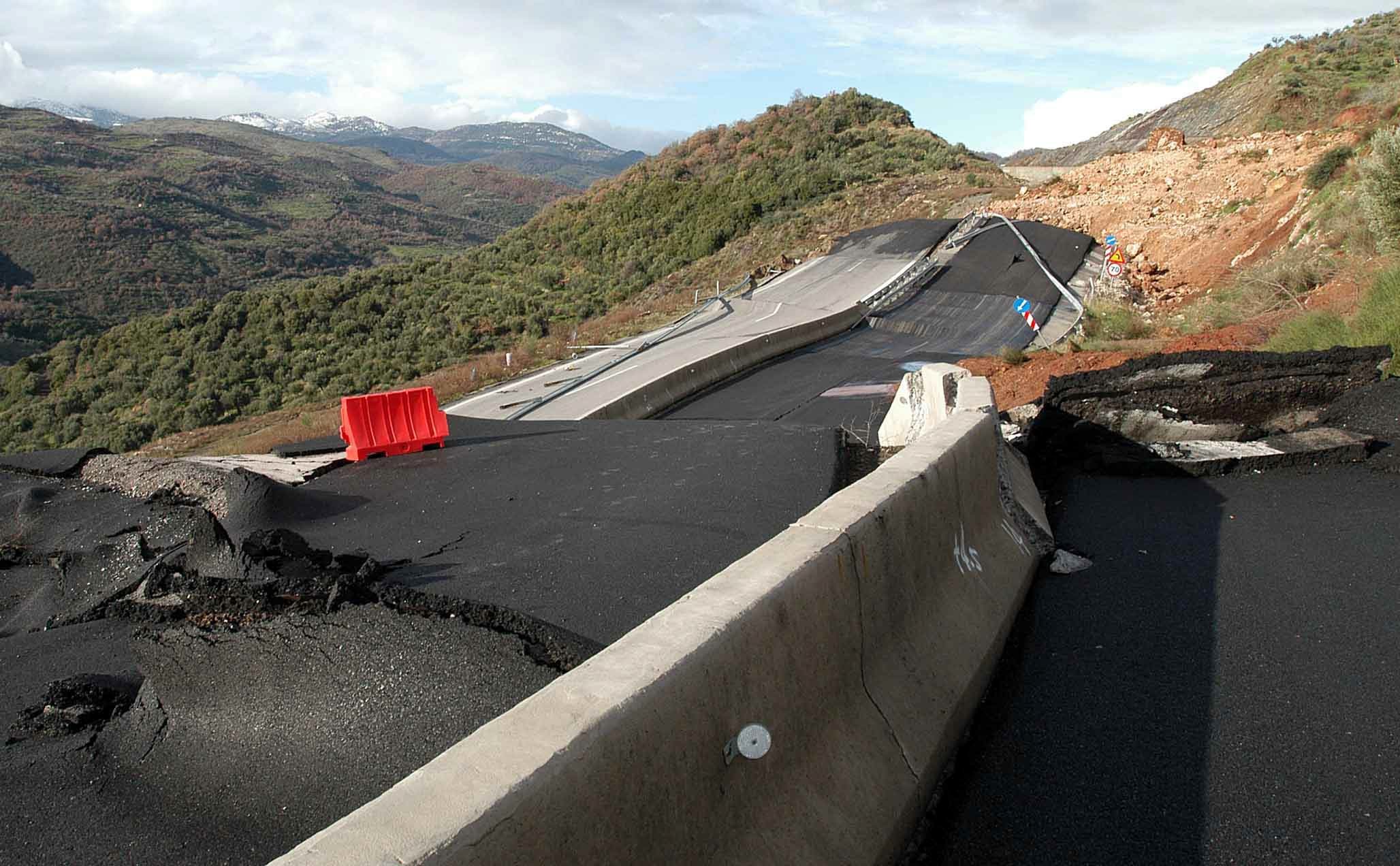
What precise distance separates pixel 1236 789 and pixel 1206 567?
274 centimetres

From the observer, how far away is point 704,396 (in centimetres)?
1827

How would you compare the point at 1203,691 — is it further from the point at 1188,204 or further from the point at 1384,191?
the point at 1188,204

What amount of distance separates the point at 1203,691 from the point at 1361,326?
783 cm

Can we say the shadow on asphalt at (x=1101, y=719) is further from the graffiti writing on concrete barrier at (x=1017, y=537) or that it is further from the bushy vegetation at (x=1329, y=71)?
the bushy vegetation at (x=1329, y=71)

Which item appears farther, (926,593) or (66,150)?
(66,150)

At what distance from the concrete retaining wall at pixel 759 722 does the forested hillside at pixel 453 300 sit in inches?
1303

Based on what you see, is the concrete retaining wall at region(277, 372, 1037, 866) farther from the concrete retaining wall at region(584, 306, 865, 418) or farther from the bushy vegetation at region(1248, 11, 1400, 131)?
the bushy vegetation at region(1248, 11, 1400, 131)

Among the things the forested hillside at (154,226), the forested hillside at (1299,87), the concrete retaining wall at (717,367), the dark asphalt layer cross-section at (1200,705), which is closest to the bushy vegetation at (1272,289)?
the concrete retaining wall at (717,367)

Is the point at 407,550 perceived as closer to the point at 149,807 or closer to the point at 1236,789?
the point at 149,807

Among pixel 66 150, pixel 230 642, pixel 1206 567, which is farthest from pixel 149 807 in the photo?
pixel 66 150

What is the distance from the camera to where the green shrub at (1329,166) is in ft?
77.4

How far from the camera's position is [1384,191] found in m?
15.1

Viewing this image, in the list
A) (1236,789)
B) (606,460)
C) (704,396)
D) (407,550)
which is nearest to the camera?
(1236,789)

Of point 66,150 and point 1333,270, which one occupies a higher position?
point 66,150
